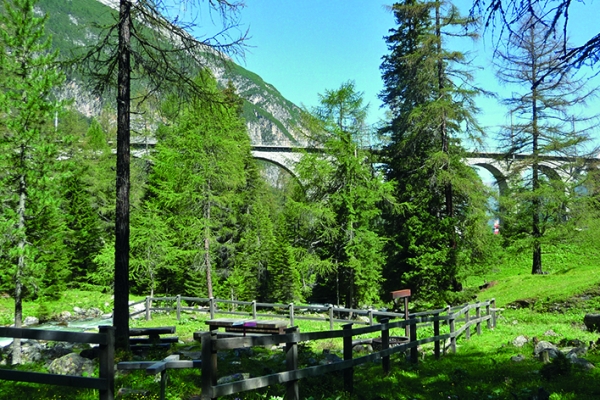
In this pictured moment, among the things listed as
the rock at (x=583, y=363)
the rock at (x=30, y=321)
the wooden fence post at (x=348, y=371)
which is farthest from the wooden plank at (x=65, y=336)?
the rock at (x=30, y=321)

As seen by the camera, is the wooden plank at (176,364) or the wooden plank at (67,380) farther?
the wooden plank at (176,364)

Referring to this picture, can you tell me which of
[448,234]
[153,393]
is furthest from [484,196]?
[153,393]

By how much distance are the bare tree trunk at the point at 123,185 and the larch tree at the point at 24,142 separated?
5.69 meters

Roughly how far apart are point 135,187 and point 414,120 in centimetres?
1631

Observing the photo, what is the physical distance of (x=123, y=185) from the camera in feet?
27.0

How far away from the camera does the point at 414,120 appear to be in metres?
20.9

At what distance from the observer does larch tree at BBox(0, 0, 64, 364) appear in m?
12.9

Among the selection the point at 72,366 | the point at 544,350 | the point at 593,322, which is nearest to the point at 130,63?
the point at 72,366

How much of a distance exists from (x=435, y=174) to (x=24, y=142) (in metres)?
15.1

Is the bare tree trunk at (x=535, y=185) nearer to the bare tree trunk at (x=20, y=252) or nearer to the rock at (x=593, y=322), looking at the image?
the rock at (x=593, y=322)

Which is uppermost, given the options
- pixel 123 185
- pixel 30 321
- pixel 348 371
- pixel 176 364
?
pixel 123 185

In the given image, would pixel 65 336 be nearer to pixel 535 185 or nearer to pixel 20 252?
pixel 20 252

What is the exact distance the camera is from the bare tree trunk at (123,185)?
315 inches

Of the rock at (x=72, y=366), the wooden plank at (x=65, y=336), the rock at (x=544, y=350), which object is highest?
the wooden plank at (x=65, y=336)
